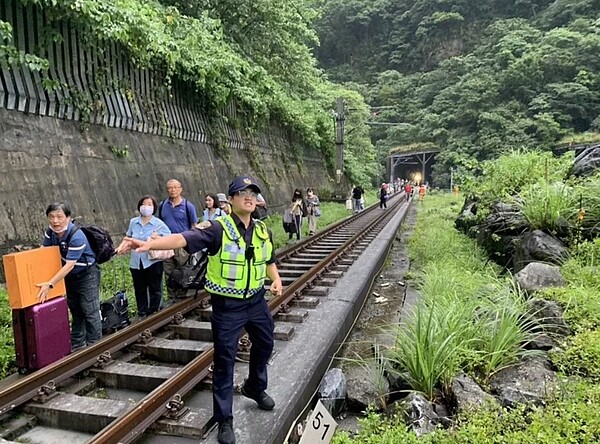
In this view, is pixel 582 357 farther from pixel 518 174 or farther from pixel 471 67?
pixel 471 67

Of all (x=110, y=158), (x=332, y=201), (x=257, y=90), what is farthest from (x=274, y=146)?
(x=110, y=158)

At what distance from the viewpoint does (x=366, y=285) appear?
744cm

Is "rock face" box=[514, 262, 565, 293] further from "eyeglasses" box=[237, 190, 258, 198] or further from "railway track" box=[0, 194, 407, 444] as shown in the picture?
"eyeglasses" box=[237, 190, 258, 198]

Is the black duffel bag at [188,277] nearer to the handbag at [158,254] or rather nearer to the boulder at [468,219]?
the handbag at [158,254]

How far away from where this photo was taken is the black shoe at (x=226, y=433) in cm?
304

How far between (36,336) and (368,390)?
3202 millimetres

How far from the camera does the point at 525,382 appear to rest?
3.77 meters

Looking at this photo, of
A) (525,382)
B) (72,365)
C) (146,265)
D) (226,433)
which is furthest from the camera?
(146,265)

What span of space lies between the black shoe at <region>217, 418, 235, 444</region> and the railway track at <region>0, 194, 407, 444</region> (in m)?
0.19

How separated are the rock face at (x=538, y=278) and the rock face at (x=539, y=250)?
0.77 meters

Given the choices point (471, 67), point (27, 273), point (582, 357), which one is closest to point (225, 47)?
point (27, 273)

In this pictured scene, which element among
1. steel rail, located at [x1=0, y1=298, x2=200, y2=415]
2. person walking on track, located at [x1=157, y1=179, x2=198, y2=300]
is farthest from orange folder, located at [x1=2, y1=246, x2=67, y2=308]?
person walking on track, located at [x1=157, y1=179, x2=198, y2=300]

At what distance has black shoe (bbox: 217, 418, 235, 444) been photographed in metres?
3.04

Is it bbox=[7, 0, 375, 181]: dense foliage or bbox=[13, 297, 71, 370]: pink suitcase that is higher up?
bbox=[7, 0, 375, 181]: dense foliage
